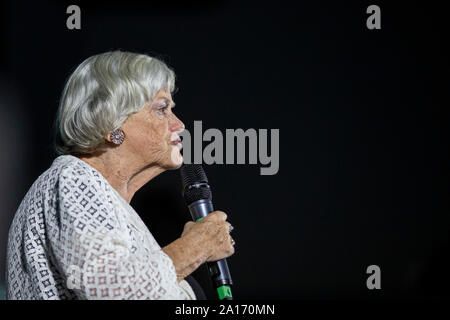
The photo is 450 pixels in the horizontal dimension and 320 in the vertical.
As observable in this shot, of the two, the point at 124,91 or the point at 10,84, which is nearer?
the point at 124,91

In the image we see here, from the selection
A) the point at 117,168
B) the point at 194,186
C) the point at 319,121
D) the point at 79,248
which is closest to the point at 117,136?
the point at 117,168

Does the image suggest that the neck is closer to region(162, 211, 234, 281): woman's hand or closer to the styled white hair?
the styled white hair

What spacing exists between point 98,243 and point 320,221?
96 centimetres

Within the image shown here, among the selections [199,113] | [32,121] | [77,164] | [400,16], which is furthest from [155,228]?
[400,16]

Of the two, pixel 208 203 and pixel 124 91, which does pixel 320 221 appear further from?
pixel 124 91

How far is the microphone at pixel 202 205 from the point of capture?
1230 millimetres

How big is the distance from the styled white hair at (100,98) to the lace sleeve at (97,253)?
0.63 feet

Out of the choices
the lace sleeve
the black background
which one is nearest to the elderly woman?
the lace sleeve

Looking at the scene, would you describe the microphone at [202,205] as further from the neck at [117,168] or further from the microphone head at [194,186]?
the neck at [117,168]

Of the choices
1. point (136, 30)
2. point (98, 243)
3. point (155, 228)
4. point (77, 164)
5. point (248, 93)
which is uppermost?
point (136, 30)

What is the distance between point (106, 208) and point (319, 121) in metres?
0.93

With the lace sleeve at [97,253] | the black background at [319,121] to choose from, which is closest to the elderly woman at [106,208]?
the lace sleeve at [97,253]

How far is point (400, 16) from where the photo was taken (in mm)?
1752

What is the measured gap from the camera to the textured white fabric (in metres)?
0.95
